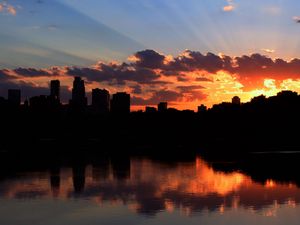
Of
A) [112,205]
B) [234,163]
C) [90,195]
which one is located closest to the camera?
[112,205]

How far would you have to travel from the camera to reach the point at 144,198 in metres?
45.2

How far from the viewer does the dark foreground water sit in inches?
1435

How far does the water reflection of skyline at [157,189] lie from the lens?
42.1m

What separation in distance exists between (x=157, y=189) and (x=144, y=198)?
5.94m


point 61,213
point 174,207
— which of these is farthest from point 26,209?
point 174,207

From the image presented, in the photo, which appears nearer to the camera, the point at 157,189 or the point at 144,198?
the point at 144,198

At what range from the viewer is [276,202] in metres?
42.8

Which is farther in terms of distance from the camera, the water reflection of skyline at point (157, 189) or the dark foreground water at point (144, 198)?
the water reflection of skyline at point (157, 189)

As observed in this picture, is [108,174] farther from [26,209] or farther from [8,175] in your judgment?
[26,209]

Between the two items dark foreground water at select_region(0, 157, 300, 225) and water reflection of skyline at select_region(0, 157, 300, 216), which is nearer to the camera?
dark foreground water at select_region(0, 157, 300, 225)

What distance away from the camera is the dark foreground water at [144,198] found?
36.4 meters

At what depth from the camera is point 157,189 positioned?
51031 mm

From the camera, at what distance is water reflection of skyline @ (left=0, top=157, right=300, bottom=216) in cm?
4209

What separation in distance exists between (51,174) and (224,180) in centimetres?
2206
